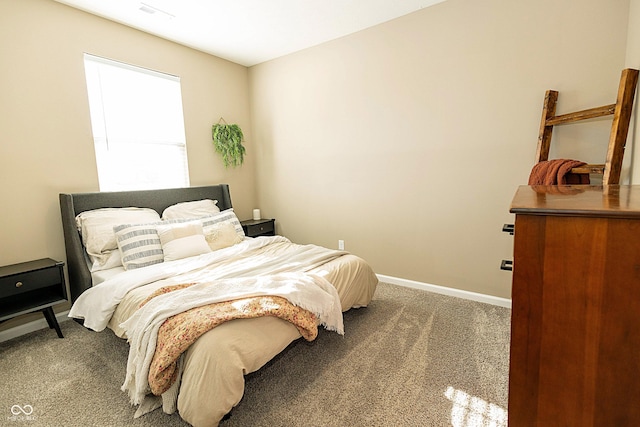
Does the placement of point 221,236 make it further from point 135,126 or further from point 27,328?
point 27,328

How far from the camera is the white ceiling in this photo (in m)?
2.75

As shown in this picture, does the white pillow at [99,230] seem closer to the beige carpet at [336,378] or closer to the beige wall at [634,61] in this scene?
the beige carpet at [336,378]

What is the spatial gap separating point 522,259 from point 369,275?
1878 millimetres

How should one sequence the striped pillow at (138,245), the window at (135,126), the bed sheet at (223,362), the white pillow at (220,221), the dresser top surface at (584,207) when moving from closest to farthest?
the dresser top surface at (584,207), the bed sheet at (223,362), the striped pillow at (138,245), the window at (135,126), the white pillow at (220,221)

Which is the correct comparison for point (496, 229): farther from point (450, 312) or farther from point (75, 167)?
point (75, 167)

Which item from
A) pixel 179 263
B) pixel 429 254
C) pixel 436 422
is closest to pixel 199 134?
pixel 179 263

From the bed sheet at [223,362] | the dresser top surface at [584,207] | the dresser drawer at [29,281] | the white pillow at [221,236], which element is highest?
the dresser top surface at [584,207]

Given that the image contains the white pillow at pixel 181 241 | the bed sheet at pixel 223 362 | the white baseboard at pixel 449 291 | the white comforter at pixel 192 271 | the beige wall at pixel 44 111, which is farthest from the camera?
the white baseboard at pixel 449 291

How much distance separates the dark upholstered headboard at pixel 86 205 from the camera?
260 centimetres

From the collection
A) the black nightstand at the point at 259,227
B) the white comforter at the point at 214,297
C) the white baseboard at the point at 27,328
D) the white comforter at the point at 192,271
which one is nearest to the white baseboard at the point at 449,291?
the white comforter at the point at 214,297

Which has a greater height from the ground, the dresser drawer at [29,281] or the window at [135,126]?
the window at [135,126]

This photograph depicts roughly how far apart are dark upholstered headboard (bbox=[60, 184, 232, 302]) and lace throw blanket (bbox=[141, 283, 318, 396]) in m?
1.23

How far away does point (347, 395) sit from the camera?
69.4 inches

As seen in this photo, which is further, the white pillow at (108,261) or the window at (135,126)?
the window at (135,126)
